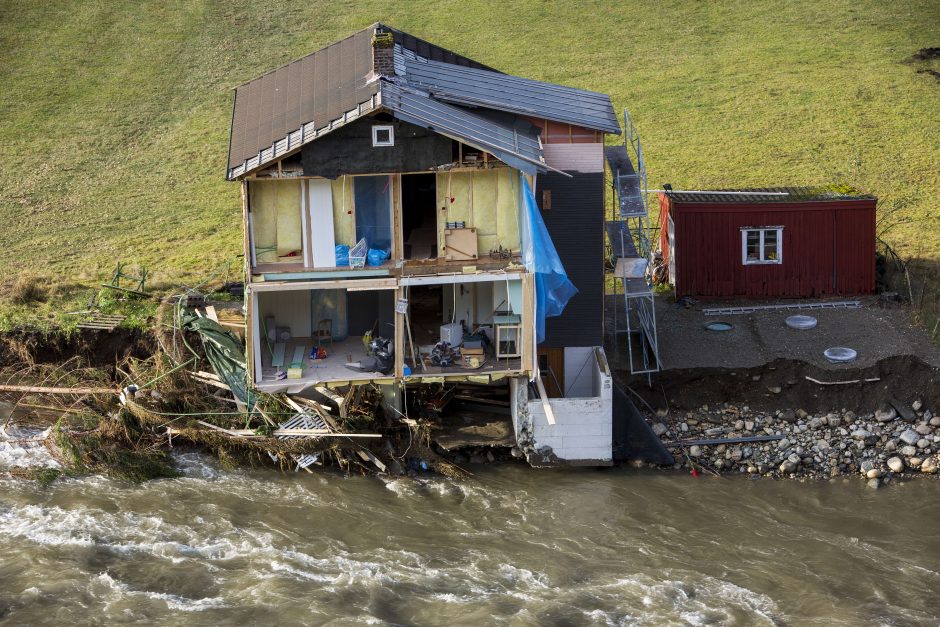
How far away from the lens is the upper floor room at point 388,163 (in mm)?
23172

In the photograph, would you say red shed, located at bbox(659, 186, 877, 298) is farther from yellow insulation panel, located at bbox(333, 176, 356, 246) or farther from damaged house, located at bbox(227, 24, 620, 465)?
yellow insulation panel, located at bbox(333, 176, 356, 246)

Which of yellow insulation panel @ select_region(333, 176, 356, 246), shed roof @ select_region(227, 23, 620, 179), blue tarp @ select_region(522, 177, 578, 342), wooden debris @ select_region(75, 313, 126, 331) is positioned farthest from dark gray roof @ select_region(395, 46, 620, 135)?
wooden debris @ select_region(75, 313, 126, 331)

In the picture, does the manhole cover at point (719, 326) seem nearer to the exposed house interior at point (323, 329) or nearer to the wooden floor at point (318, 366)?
the exposed house interior at point (323, 329)

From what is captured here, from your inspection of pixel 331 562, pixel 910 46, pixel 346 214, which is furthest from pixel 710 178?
pixel 331 562

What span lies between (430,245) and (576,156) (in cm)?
385

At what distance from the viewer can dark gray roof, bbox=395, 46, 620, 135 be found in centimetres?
2508

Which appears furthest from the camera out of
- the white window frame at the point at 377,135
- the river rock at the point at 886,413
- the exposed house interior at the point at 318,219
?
the river rock at the point at 886,413

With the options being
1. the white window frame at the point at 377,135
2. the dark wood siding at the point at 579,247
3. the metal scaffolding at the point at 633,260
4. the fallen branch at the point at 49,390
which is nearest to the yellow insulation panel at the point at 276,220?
the white window frame at the point at 377,135

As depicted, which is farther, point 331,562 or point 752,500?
point 752,500

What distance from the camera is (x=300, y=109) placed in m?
24.7

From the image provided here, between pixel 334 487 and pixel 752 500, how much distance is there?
8.68 metres

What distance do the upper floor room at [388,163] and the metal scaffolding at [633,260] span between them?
1907 mm

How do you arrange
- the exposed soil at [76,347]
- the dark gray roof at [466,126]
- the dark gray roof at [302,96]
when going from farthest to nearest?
the exposed soil at [76,347] → the dark gray roof at [302,96] → the dark gray roof at [466,126]

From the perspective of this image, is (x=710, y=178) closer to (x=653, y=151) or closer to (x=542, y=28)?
(x=653, y=151)
